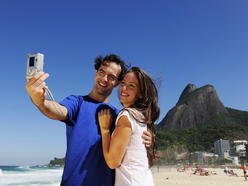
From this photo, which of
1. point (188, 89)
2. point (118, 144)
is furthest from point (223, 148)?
point (188, 89)

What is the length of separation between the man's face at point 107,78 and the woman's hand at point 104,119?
0.33 m

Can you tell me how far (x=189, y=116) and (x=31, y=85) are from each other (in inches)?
4417

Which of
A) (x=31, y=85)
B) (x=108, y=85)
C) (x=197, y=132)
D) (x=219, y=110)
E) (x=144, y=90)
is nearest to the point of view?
(x=31, y=85)

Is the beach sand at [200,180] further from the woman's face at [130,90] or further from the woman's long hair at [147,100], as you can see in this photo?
the woman's face at [130,90]

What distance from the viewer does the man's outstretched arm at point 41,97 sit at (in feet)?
4.42

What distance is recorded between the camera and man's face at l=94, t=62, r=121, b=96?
2100mm

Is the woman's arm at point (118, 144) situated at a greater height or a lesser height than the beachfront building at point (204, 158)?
greater

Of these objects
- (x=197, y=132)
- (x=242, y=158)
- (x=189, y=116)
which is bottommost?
(x=242, y=158)

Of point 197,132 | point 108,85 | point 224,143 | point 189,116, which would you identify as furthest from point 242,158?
point 108,85

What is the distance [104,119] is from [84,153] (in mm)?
319

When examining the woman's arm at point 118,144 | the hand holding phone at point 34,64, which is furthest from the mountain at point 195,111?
the hand holding phone at point 34,64

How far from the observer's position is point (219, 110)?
107 meters

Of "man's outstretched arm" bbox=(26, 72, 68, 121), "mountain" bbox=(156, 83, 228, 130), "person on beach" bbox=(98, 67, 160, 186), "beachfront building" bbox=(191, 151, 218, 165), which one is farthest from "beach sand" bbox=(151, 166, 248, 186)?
"mountain" bbox=(156, 83, 228, 130)

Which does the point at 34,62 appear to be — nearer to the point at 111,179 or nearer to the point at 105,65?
the point at 105,65
